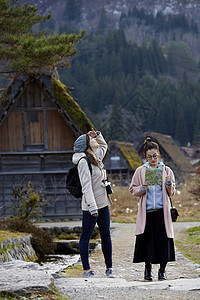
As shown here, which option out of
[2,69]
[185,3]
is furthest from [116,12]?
[2,69]

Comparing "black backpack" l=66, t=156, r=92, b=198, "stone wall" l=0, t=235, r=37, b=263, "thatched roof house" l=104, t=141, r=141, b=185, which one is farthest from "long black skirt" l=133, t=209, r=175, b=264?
"thatched roof house" l=104, t=141, r=141, b=185

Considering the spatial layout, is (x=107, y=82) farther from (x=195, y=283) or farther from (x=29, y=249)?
(x=195, y=283)

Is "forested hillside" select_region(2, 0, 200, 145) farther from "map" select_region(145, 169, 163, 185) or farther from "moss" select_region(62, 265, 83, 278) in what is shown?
"map" select_region(145, 169, 163, 185)

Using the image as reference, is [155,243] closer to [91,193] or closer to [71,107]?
[91,193]

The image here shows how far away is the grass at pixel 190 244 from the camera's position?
33.4 feet

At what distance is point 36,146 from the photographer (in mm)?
18172

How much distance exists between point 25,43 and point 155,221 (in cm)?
643

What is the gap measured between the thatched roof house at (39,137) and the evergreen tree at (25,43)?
4.50m

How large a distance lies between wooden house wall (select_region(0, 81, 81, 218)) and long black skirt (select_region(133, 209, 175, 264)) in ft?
36.7

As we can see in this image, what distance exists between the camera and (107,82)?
68.2 m

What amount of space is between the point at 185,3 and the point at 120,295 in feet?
409

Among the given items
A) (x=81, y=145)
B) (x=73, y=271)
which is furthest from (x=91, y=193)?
(x=73, y=271)

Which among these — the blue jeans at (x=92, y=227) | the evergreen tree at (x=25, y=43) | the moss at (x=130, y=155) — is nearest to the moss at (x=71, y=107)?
the evergreen tree at (x=25, y=43)

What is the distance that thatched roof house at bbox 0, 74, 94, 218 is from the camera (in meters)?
17.5
